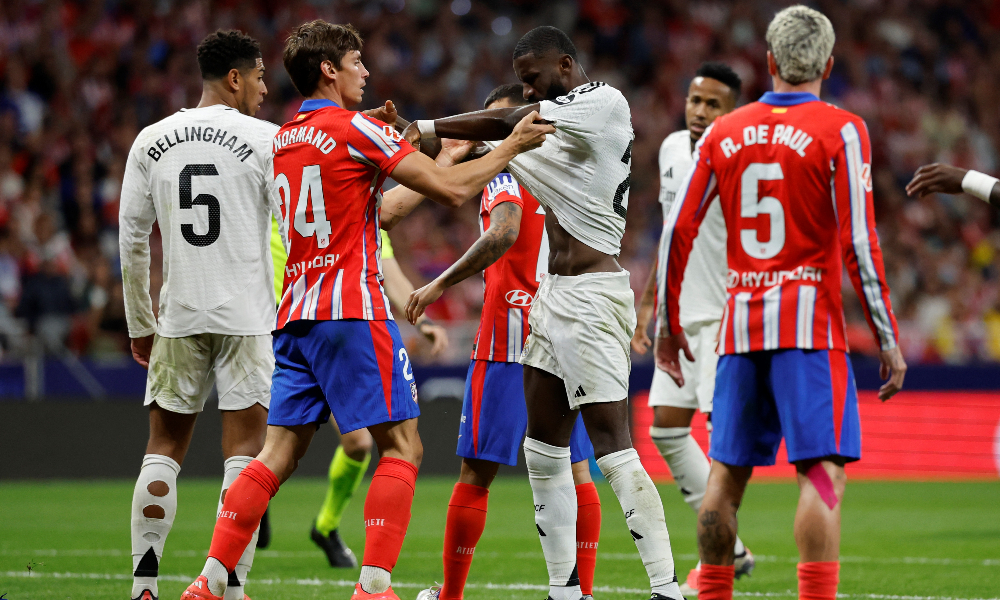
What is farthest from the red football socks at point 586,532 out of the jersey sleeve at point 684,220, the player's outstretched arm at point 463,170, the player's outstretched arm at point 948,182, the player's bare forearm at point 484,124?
the player's outstretched arm at point 948,182

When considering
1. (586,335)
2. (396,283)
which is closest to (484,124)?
(586,335)

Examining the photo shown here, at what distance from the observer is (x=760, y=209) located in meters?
4.07

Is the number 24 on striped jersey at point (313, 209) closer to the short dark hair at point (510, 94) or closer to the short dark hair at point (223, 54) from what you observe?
the short dark hair at point (223, 54)

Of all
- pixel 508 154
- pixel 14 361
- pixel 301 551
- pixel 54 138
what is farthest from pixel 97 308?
pixel 508 154

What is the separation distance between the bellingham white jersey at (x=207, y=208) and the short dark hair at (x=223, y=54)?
0.23 m

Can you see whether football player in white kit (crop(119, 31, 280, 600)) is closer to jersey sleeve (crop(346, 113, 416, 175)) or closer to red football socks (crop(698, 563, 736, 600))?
jersey sleeve (crop(346, 113, 416, 175))

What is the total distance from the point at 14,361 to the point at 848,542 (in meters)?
9.37

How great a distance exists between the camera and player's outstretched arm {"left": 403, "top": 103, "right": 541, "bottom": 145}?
186 inches

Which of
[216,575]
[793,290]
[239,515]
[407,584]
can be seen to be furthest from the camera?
[407,584]

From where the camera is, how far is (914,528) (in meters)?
9.23

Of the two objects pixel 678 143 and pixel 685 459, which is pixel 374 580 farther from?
pixel 678 143

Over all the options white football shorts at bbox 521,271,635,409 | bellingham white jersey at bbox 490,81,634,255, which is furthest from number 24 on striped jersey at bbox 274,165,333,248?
white football shorts at bbox 521,271,635,409

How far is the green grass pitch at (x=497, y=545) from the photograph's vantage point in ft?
20.3

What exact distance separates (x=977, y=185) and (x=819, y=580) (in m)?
1.91
